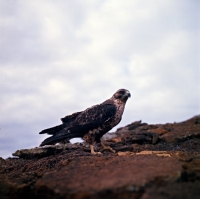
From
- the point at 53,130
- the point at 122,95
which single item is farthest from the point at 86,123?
the point at 122,95

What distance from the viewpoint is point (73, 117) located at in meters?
7.14

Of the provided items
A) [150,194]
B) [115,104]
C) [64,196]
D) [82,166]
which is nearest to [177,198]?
[150,194]

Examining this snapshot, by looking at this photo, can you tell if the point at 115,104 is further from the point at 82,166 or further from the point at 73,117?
the point at 82,166

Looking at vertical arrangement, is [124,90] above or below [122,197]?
above

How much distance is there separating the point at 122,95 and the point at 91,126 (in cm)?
131

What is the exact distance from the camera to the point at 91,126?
21.3 feet

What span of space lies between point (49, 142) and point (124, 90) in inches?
99.7

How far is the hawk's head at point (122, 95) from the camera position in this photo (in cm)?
707

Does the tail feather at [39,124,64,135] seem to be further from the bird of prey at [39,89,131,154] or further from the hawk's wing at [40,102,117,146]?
the hawk's wing at [40,102,117,146]

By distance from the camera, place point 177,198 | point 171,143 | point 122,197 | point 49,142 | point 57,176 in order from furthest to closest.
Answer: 1. point 171,143
2. point 49,142
3. point 57,176
4. point 122,197
5. point 177,198

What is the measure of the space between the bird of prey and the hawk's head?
262 millimetres

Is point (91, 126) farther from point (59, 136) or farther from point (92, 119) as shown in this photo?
point (59, 136)

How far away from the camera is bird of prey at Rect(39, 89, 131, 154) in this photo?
6.46m

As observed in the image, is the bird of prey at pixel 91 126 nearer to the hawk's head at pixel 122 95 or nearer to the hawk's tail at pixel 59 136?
the hawk's tail at pixel 59 136
